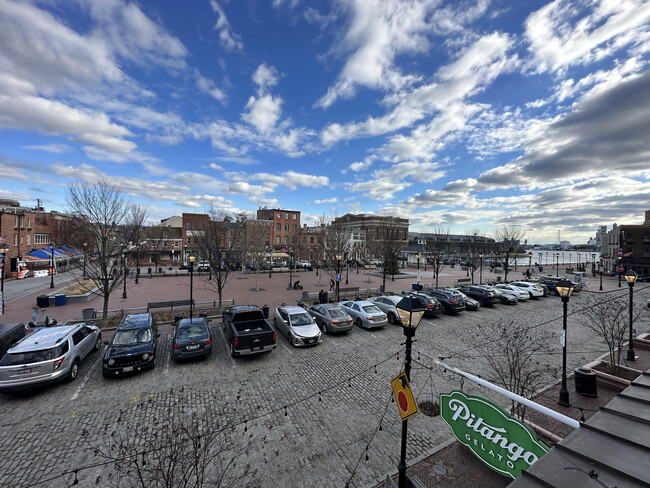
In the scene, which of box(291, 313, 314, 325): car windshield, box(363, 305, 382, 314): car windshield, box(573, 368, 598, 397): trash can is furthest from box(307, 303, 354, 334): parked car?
box(573, 368, 598, 397): trash can

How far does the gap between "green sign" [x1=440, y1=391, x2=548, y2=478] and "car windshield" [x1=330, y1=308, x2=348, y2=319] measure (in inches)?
392

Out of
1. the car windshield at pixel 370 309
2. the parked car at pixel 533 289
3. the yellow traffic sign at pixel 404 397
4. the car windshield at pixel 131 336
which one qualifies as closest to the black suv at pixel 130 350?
the car windshield at pixel 131 336

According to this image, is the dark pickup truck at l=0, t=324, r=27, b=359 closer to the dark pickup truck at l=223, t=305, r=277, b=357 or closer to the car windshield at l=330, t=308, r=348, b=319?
the dark pickup truck at l=223, t=305, r=277, b=357

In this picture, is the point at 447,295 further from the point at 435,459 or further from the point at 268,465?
the point at 268,465

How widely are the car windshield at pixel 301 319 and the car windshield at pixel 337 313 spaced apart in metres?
1.65

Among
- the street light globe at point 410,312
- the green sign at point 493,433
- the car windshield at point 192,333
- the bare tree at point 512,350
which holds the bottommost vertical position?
the bare tree at point 512,350

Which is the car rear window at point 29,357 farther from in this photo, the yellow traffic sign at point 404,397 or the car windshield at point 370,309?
the car windshield at point 370,309

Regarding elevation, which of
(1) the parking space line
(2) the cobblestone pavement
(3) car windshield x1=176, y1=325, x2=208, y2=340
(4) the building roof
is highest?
(4) the building roof

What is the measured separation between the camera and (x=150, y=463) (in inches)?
231

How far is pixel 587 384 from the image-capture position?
8805mm

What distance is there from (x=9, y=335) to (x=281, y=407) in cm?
1176

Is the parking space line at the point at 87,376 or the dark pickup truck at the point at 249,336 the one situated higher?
the dark pickup truck at the point at 249,336

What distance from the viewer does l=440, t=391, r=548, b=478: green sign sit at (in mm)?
4180

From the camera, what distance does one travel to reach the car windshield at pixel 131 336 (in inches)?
409
